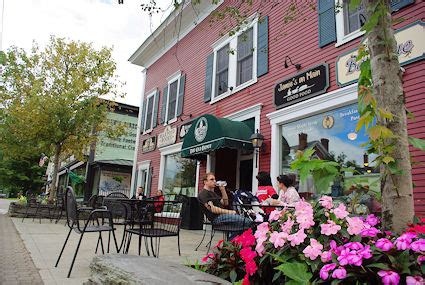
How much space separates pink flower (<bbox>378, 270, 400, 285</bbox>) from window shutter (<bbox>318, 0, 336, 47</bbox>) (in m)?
6.02

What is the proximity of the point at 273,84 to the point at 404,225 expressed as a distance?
21.0 ft

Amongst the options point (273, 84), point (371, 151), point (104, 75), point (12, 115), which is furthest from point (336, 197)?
point (12, 115)

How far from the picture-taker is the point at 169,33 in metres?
13.2

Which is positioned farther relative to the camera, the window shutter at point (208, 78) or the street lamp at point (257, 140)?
the window shutter at point (208, 78)

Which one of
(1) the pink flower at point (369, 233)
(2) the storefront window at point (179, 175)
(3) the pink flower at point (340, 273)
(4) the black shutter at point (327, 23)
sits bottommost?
(3) the pink flower at point (340, 273)

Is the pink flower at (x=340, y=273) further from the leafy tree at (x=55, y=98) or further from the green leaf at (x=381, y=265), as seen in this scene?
the leafy tree at (x=55, y=98)

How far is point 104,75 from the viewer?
1472 centimetres

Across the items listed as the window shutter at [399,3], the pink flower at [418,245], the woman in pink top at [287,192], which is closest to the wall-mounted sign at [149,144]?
the woman in pink top at [287,192]

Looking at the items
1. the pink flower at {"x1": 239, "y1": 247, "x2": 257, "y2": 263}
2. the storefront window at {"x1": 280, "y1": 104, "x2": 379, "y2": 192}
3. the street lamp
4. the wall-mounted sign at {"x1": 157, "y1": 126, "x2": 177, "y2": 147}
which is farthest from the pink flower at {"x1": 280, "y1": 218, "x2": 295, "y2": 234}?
the wall-mounted sign at {"x1": 157, "y1": 126, "x2": 177, "y2": 147}

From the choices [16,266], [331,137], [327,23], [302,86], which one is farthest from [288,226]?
[327,23]

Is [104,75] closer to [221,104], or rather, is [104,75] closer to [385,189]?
[221,104]

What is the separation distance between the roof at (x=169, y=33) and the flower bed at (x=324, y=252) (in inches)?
354

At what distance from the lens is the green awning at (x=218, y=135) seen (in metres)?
7.80

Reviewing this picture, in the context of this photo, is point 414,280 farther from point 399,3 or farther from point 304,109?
point 304,109
